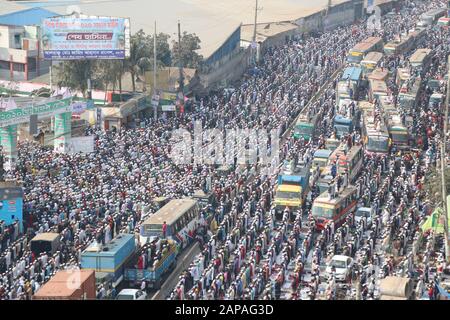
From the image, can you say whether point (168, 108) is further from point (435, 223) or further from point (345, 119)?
point (435, 223)

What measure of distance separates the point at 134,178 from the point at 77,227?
5.52 meters

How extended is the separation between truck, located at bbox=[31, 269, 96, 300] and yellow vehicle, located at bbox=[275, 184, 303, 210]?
9.24 m

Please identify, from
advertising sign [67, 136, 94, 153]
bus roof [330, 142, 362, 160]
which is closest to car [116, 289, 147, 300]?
bus roof [330, 142, 362, 160]

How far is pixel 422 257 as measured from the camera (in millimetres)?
24422

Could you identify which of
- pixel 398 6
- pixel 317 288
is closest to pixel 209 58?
pixel 317 288

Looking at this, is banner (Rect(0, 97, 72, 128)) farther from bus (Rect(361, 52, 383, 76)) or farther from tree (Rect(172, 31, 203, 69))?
bus (Rect(361, 52, 383, 76))

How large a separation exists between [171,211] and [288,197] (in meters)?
4.14

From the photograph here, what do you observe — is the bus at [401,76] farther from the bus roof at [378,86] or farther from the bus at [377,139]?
the bus at [377,139]

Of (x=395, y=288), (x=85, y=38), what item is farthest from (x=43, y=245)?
(x=85, y=38)

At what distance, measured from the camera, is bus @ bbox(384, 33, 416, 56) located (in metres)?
60.3

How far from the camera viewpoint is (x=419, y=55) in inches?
2260

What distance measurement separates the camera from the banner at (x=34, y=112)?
104ft

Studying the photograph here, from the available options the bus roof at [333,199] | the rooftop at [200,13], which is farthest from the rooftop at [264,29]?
the bus roof at [333,199]

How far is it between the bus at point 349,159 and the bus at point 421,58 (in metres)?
21.0
